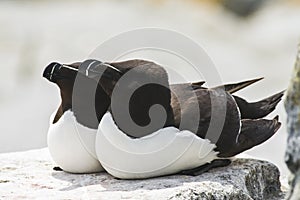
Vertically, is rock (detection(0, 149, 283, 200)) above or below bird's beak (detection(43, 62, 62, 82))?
below

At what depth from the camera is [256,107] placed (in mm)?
4453

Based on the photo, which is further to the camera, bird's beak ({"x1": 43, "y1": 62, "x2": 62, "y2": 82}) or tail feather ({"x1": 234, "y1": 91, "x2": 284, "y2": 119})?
tail feather ({"x1": 234, "y1": 91, "x2": 284, "y2": 119})

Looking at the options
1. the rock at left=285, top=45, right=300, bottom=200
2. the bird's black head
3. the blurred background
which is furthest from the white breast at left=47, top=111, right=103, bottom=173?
the blurred background

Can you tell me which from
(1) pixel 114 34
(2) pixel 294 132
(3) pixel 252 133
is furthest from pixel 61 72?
(1) pixel 114 34

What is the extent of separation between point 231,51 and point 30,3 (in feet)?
12.0

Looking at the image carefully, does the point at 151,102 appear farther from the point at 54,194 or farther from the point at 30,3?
the point at 30,3

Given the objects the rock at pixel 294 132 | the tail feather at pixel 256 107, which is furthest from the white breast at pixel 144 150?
the rock at pixel 294 132

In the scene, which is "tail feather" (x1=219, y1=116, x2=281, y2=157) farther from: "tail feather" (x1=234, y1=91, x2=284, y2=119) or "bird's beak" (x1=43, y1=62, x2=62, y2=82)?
"bird's beak" (x1=43, y1=62, x2=62, y2=82)

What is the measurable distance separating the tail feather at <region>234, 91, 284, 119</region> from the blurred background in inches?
144

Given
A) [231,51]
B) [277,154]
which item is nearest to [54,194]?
[277,154]

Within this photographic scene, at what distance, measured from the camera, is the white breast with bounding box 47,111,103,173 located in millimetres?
4098

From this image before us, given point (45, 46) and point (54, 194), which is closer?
point (54, 194)

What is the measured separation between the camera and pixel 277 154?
8.21 meters

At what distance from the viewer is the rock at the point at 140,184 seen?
3.80 meters
